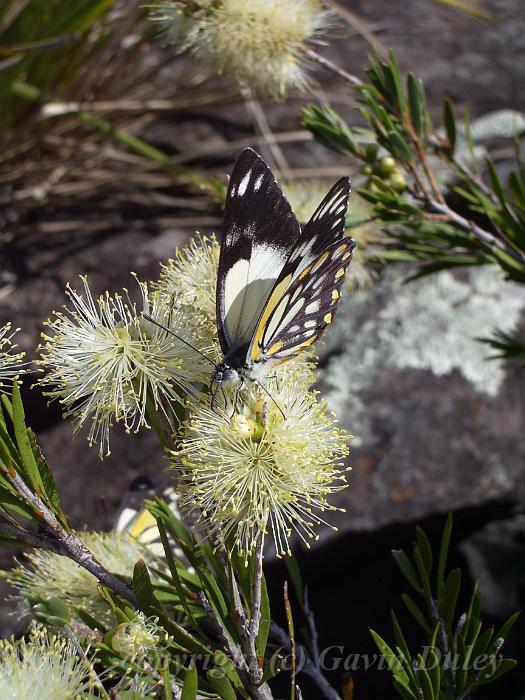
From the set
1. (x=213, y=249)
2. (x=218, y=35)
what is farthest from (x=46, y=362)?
(x=218, y=35)

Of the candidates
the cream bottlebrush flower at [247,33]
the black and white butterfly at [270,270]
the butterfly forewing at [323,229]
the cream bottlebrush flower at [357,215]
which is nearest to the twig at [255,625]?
the black and white butterfly at [270,270]

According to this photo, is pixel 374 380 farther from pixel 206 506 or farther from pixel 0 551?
pixel 206 506

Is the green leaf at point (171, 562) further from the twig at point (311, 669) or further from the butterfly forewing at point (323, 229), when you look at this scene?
the butterfly forewing at point (323, 229)

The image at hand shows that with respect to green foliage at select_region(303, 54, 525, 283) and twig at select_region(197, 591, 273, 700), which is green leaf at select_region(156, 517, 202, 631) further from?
green foliage at select_region(303, 54, 525, 283)

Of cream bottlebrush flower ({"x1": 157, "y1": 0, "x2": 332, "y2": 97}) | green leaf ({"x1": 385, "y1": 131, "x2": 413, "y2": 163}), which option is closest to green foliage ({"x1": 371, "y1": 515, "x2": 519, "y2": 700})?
green leaf ({"x1": 385, "y1": 131, "x2": 413, "y2": 163})

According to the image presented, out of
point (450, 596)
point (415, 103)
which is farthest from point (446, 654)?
point (415, 103)

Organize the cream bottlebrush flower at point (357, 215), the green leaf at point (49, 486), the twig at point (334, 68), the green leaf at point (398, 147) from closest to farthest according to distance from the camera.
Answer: the green leaf at point (49, 486) < the green leaf at point (398, 147) < the twig at point (334, 68) < the cream bottlebrush flower at point (357, 215)

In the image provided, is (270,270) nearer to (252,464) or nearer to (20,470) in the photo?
(252,464)
